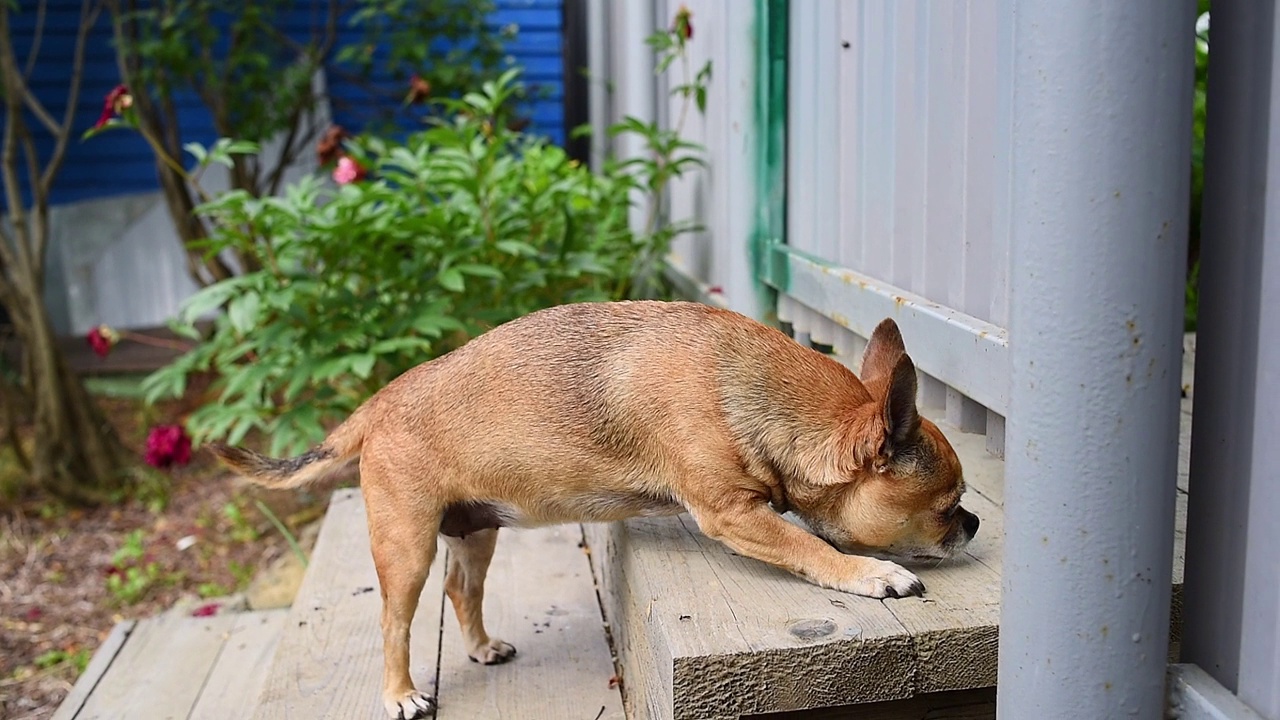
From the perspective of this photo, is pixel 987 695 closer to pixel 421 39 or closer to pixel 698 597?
pixel 698 597

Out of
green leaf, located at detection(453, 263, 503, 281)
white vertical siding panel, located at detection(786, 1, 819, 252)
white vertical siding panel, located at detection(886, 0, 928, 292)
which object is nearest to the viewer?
white vertical siding panel, located at detection(886, 0, 928, 292)

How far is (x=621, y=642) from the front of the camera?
2684 millimetres

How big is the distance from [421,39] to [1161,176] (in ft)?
24.6

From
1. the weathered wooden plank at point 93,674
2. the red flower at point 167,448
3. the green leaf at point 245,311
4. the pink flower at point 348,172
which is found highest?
the pink flower at point 348,172

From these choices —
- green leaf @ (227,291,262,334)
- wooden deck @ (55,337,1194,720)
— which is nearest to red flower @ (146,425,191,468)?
wooden deck @ (55,337,1194,720)

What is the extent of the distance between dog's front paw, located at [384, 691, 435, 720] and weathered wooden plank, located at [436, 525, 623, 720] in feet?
0.11

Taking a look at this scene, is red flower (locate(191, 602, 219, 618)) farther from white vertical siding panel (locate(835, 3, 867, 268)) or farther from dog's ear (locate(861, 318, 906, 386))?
dog's ear (locate(861, 318, 906, 386))

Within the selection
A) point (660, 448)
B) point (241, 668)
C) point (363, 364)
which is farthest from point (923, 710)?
point (241, 668)

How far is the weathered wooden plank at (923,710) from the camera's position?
6.82 feet

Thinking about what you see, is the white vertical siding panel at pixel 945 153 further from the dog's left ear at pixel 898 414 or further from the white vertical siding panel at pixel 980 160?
the dog's left ear at pixel 898 414

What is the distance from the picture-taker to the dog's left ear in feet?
6.48

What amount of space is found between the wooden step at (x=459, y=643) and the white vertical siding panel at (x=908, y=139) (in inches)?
47.2

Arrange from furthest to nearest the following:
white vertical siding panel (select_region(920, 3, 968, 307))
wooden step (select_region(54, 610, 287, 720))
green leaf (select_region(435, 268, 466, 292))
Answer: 1. green leaf (select_region(435, 268, 466, 292))
2. wooden step (select_region(54, 610, 287, 720))
3. white vertical siding panel (select_region(920, 3, 968, 307))

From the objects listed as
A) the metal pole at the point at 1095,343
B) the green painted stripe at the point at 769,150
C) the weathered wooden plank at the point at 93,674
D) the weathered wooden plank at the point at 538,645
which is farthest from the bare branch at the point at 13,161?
the metal pole at the point at 1095,343
